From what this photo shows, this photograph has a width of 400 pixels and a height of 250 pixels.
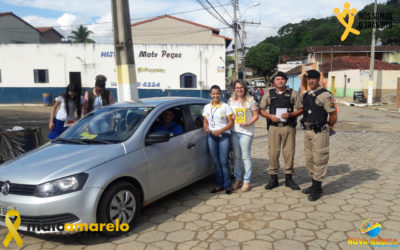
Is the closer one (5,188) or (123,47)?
(5,188)

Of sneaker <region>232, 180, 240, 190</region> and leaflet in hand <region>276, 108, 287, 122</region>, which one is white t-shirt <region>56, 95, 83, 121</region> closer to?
sneaker <region>232, 180, 240, 190</region>

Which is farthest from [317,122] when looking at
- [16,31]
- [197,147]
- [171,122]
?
[16,31]

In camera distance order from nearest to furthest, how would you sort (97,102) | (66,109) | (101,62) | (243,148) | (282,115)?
1. (282,115)
2. (243,148)
3. (66,109)
4. (97,102)
5. (101,62)

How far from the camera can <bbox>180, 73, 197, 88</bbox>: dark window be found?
22688 millimetres

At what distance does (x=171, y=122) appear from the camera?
14.8 feet

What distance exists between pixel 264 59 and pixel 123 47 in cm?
6859

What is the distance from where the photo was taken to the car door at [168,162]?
154 inches

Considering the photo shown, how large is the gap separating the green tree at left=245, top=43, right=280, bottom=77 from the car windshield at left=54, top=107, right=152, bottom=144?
231 ft

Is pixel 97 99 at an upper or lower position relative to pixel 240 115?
upper

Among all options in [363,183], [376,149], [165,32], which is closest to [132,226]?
[363,183]

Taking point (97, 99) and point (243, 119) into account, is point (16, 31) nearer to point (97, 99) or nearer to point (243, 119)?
point (97, 99)

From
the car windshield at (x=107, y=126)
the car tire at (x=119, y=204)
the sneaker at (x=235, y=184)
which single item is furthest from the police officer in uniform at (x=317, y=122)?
the car tire at (x=119, y=204)

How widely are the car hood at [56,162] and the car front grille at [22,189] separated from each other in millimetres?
39

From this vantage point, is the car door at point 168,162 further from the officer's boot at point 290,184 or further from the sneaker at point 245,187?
the officer's boot at point 290,184
